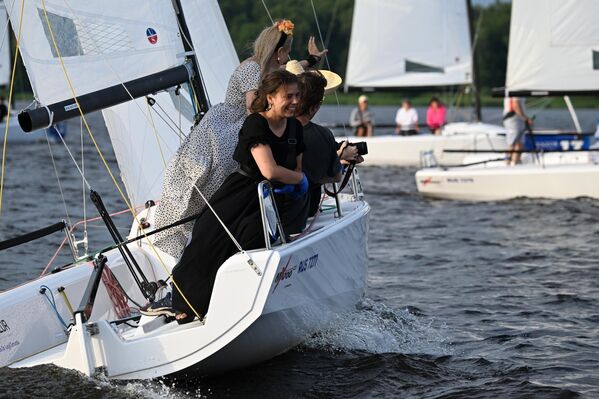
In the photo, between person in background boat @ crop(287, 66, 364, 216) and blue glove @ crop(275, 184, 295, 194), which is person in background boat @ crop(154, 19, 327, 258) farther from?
blue glove @ crop(275, 184, 295, 194)

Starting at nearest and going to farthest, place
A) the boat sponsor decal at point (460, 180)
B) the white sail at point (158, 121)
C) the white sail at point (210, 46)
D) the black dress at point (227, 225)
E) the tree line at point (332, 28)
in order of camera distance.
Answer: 1. the black dress at point (227, 225)
2. the white sail at point (158, 121)
3. the white sail at point (210, 46)
4. the boat sponsor decal at point (460, 180)
5. the tree line at point (332, 28)

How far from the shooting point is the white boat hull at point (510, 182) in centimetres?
1584

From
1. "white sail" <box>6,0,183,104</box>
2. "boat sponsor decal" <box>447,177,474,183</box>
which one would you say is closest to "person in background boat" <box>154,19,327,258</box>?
"white sail" <box>6,0,183,104</box>

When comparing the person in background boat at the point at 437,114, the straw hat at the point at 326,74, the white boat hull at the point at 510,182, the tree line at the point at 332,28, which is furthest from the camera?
the tree line at the point at 332,28

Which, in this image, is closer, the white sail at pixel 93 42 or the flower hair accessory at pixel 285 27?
the flower hair accessory at pixel 285 27

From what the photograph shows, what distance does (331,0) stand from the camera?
3391 inches

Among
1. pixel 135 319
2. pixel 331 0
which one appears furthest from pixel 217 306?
pixel 331 0

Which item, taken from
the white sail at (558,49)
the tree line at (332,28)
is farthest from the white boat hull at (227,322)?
the tree line at (332,28)

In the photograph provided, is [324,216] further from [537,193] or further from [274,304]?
[537,193]

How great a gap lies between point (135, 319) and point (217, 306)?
122 cm

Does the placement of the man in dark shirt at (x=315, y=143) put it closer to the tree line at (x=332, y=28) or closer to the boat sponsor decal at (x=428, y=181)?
the boat sponsor decal at (x=428, y=181)

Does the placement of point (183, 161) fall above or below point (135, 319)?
above

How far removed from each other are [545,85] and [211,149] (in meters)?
12.0

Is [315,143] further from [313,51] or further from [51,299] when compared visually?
[51,299]
